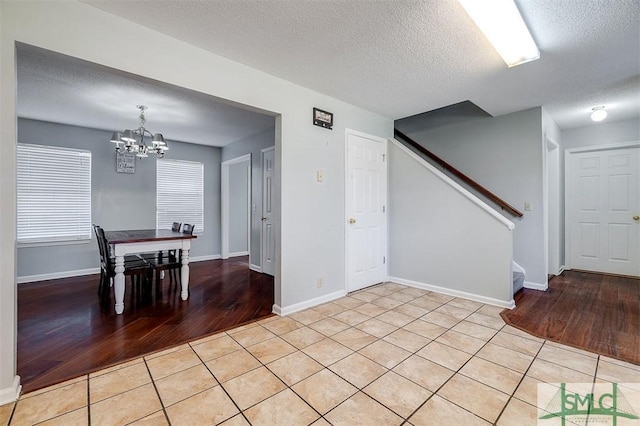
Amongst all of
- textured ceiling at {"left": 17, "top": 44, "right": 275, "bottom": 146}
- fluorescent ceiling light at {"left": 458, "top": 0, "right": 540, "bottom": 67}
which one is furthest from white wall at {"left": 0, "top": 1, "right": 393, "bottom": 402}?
fluorescent ceiling light at {"left": 458, "top": 0, "right": 540, "bottom": 67}

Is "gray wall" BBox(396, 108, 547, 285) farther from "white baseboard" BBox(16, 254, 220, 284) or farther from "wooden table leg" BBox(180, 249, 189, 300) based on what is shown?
"white baseboard" BBox(16, 254, 220, 284)

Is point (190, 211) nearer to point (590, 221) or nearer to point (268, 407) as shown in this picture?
point (268, 407)

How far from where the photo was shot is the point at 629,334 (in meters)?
2.49

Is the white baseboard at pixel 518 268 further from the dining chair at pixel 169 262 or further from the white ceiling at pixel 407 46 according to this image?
the dining chair at pixel 169 262

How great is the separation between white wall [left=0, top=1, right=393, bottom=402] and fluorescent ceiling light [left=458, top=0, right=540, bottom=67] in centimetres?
172

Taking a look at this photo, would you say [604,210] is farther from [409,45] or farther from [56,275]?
[56,275]

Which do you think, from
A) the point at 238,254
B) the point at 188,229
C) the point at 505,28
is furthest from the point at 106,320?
the point at 505,28

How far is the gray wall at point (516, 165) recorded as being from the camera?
3.77 m

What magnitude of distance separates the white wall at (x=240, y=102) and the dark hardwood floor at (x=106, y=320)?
0.43 m

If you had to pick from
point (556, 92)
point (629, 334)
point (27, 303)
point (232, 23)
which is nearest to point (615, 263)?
point (629, 334)

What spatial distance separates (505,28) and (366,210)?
93.4 inches

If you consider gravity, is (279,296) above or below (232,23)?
below

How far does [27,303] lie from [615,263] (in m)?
8.26

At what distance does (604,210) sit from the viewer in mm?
4594
